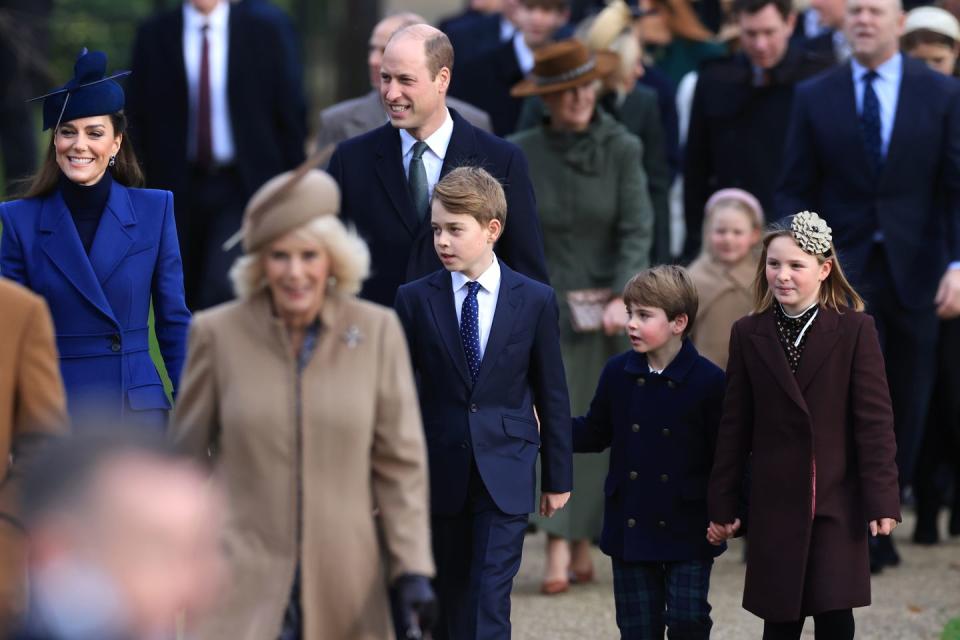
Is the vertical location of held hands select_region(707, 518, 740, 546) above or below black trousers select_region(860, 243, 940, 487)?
below

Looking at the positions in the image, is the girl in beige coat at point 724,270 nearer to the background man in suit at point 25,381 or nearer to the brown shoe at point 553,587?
the brown shoe at point 553,587

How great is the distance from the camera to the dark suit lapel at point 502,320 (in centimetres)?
648

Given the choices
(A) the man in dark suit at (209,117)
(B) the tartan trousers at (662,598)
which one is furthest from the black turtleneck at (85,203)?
(A) the man in dark suit at (209,117)

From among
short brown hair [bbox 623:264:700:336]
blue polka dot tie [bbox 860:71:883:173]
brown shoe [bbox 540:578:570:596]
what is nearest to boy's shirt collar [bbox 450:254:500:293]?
short brown hair [bbox 623:264:700:336]

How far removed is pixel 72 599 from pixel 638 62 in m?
7.12

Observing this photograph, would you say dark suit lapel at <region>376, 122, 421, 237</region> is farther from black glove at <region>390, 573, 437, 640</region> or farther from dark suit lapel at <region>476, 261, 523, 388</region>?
black glove at <region>390, 573, 437, 640</region>

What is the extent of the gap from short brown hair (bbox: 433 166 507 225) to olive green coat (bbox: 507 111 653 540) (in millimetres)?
2376

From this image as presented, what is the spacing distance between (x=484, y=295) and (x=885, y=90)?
3120 mm

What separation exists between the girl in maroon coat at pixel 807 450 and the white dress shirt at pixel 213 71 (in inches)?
204

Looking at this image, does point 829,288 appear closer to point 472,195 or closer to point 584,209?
point 472,195

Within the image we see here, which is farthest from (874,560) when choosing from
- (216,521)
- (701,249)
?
(216,521)

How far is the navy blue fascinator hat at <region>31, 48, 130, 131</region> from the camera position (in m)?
6.79

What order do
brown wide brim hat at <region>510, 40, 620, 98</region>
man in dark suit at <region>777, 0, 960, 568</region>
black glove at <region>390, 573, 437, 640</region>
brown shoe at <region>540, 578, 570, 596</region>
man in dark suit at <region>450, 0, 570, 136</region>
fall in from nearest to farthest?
black glove at <region>390, 573, 437, 640</region>
brown shoe at <region>540, 578, 570, 596</region>
man in dark suit at <region>777, 0, 960, 568</region>
brown wide brim hat at <region>510, 40, 620, 98</region>
man in dark suit at <region>450, 0, 570, 136</region>

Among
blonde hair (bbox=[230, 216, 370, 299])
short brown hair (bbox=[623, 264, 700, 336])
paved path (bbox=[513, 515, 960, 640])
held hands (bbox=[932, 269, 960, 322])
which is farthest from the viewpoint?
held hands (bbox=[932, 269, 960, 322])
